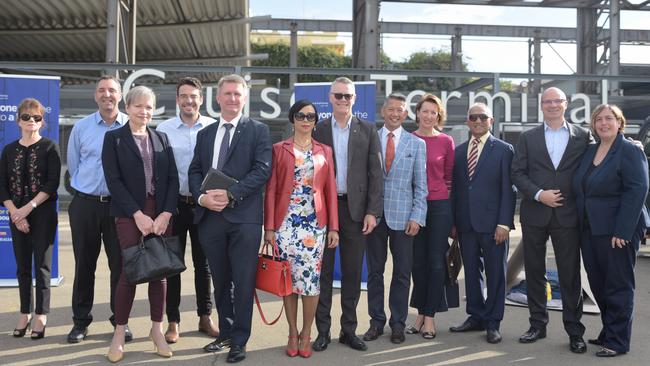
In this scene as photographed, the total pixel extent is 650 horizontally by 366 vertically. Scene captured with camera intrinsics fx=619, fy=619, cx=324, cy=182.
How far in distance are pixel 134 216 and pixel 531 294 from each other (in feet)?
9.30

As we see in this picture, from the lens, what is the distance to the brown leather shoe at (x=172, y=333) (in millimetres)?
4378

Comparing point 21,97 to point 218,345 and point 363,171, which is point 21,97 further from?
point 363,171

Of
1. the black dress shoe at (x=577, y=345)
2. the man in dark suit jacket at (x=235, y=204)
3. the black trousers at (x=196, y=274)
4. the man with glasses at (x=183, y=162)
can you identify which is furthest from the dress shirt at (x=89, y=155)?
the black dress shoe at (x=577, y=345)

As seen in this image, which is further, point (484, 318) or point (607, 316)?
point (484, 318)

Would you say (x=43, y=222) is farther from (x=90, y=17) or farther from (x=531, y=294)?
(x=90, y=17)

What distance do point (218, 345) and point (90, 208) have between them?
4.32 ft

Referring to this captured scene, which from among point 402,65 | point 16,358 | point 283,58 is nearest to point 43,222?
point 16,358

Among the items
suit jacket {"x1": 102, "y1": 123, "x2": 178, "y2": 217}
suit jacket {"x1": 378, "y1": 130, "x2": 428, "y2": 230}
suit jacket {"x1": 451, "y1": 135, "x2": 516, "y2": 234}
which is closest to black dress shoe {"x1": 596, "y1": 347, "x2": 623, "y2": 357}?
suit jacket {"x1": 451, "y1": 135, "x2": 516, "y2": 234}

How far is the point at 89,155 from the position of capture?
175 inches

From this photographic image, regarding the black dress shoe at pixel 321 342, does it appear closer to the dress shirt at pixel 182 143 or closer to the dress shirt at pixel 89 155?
the dress shirt at pixel 182 143

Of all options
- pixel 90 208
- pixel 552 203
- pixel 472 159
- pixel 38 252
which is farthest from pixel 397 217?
pixel 38 252

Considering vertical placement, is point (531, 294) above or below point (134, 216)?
below

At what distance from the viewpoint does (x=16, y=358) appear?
13.0 ft

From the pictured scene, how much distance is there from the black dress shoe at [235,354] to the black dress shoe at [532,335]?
6.56 ft
